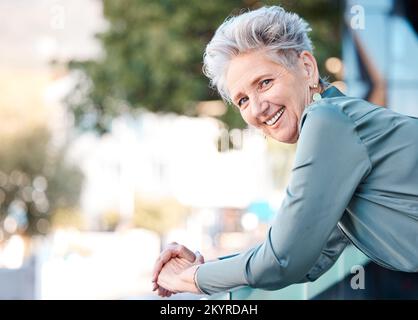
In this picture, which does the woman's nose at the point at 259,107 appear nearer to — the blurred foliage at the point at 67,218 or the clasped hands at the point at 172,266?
the clasped hands at the point at 172,266

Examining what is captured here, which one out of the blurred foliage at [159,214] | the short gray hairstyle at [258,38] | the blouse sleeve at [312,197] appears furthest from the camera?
the blurred foliage at [159,214]

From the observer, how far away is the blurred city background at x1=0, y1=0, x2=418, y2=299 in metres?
4.85

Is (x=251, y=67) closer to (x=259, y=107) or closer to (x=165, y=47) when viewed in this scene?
(x=259, y=107)

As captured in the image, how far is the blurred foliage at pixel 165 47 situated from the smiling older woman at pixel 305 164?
16.0ft

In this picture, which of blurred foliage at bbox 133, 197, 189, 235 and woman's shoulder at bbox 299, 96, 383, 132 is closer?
woman's shoulder at bbox 299, 96, 383, 132

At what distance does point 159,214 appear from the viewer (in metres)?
18.6

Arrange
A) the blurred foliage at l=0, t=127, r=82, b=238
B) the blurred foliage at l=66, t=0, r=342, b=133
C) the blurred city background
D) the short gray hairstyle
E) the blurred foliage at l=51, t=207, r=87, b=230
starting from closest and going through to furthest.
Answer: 1. the short gray hairstyle
2. the blurred city background
3. the blurred foliage at l=66, t=0, r=342, b=133
4. the blurred foliage at l=0, t=127, r=82, b=238
5. the blurred foliage at l=51, t=207, r=87, b=230

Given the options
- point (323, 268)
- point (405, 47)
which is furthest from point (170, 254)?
point (405, 47)

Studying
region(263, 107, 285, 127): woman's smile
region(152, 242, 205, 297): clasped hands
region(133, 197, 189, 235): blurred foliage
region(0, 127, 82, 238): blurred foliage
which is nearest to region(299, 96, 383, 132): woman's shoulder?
region(263, 107, 285, 127): woman's smile

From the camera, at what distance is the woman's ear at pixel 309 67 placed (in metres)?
1.31

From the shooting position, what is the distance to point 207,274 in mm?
1212

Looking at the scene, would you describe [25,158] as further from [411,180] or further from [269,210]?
[411,180]

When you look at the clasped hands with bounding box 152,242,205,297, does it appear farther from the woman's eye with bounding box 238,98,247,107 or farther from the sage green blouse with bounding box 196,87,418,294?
the woman's eye with bounding box 238,98,247,107

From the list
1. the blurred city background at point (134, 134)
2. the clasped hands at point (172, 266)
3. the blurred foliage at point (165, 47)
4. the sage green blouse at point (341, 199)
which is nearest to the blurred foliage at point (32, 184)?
the blurred city background at point (134, 134)
